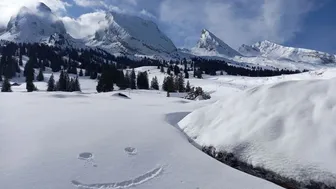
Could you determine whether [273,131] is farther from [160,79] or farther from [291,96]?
[160,79]

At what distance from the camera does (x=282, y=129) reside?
1030cm

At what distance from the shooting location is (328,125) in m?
9.77

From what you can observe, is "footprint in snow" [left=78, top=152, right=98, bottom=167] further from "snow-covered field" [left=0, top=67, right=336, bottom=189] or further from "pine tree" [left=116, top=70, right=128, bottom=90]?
"pine tree" [left=116, top=70, right=128, bottom=90]

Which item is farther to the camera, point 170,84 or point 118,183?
point 170,84

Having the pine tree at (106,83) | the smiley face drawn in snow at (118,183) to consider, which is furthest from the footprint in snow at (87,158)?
the pine tree at (106,83)

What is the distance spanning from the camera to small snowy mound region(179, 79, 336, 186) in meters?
8.99

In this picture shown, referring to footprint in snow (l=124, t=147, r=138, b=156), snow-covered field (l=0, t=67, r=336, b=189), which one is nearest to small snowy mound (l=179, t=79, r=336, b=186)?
snow-covered field (l=0, t=67, r=336, b=189)

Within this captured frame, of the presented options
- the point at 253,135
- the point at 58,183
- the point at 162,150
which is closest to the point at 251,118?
the point at 253,135

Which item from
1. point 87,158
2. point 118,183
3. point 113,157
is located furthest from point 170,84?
point 118,183

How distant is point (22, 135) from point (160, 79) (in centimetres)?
16492

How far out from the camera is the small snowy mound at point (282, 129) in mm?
8992

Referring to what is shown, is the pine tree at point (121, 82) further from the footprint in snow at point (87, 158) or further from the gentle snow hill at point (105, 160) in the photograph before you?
the footprint in snow at point (87, 158)

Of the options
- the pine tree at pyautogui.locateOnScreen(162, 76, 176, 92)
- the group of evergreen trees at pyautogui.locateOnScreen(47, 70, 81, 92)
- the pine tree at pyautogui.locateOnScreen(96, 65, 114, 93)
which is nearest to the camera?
the pine tree at pyautogui.locateOnScreen(162, 76, 176, 92)

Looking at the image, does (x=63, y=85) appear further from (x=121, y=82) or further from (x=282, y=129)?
(x=282, y=129)
